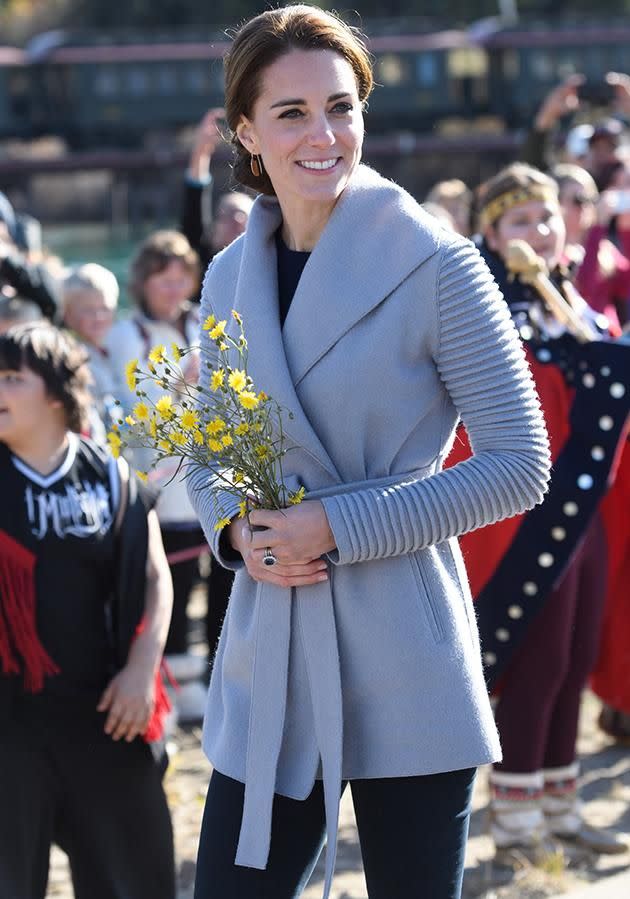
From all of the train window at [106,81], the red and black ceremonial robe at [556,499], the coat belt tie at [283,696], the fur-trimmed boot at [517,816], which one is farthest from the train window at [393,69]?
the coat belt tie at [283,696]

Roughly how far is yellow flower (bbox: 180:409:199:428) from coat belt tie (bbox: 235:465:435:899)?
0.70 ft

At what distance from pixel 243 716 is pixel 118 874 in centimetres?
111

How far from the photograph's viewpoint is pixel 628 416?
14.6 ft

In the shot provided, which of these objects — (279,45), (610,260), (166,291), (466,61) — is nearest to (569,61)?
(466,61)

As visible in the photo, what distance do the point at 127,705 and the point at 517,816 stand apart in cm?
146

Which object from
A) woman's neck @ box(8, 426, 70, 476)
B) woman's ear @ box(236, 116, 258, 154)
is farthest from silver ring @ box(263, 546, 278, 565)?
woman's neck @ box(8, 426, 70, 476)

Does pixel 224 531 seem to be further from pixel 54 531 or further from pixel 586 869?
pixel 586 869

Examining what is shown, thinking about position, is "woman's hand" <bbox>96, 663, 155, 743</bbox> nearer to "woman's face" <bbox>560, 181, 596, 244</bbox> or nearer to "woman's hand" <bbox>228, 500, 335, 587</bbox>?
"woman's hand" <bbox>228, 500, 335, 587</bbox>

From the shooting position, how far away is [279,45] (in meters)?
2.49

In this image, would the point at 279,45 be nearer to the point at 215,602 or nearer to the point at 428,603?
the point at 428,603

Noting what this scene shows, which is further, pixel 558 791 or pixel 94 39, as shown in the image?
pixel 94 39

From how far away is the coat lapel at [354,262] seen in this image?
2.43m

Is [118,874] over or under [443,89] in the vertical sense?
under

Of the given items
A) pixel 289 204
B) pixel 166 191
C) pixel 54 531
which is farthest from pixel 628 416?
pixel 166 191
